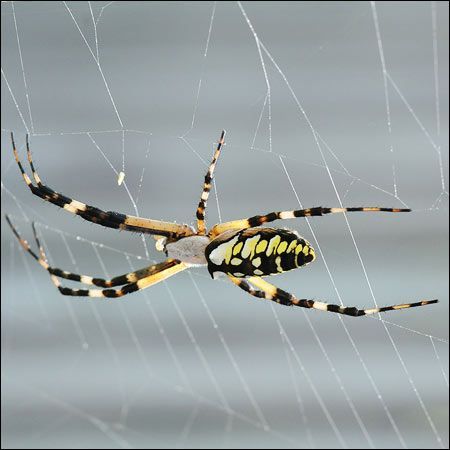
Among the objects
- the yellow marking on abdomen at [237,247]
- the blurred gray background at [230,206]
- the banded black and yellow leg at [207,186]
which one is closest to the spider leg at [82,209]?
the banded black and yellow leg at [207,186]

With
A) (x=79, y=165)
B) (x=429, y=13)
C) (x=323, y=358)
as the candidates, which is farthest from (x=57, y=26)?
(x=323, y=358)

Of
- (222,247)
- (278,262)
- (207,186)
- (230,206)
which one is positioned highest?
(230,206)

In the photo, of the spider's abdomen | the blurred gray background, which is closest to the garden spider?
the spider's abdomen

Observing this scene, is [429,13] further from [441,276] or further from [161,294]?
[161,294]

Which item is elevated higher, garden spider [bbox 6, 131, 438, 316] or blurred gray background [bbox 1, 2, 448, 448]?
blurred gray background [bbox 1, 2, 448, 448]

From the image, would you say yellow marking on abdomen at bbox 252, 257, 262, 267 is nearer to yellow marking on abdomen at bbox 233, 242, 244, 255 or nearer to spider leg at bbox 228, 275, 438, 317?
yellow marking on abdomen at bbox 233, 242, 244, 255

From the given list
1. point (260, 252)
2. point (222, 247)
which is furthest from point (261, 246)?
point (222, 247)

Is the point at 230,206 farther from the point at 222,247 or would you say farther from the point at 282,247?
the point at 282,247
